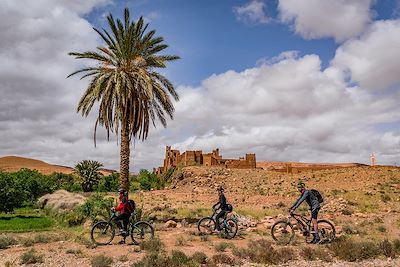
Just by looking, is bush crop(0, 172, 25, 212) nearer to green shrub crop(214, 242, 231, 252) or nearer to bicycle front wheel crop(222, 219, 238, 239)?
bicycle front wheel crop(222, 219, 238, 239)

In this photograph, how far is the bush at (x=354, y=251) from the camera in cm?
1155

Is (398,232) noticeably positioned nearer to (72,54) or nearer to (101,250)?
(101,250)

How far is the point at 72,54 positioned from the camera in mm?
21359

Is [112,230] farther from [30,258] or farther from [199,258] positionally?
[199,258]

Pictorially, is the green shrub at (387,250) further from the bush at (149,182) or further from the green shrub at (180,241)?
the bush at (149,182)

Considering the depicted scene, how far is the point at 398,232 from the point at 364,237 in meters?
2.52

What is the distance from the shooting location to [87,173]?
69.1 metres

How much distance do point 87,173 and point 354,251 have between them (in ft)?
204

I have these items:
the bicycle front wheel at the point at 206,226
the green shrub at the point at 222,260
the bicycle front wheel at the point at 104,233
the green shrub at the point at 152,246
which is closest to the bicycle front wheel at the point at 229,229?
the bicycle front wheel at the point at 206,226

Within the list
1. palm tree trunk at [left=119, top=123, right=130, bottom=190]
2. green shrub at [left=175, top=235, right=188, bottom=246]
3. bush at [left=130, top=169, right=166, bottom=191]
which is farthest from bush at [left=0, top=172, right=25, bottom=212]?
green shrub at [left=175, top=235, right=188, bottom=246]

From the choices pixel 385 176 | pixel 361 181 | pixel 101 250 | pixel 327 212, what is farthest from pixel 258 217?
pixel 385 176

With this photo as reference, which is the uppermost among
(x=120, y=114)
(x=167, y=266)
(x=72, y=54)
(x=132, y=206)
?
(x=72, y=54)

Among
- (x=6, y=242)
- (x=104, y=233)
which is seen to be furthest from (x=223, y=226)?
(x=6, y=242)

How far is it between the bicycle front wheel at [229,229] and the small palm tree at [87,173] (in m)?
57.1
